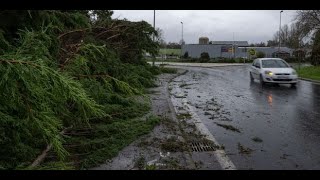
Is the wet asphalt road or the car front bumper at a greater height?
the car front bumper

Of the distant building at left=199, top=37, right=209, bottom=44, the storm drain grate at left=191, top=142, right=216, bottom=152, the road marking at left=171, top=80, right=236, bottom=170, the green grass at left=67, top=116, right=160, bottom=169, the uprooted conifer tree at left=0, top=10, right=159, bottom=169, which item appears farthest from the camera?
the distant building at left=199, top=37, right=209, bottom=44

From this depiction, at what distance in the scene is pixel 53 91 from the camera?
3.32 meters

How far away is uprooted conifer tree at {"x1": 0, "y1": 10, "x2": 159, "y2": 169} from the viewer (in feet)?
10.4

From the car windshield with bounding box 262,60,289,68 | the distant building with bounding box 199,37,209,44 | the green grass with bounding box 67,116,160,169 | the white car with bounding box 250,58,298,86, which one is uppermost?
the distant building with bounding box 199,37,209,44

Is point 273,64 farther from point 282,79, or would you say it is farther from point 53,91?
point 53,91

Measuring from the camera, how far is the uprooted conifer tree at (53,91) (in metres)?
3.16

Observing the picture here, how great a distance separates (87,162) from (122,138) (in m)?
1.63

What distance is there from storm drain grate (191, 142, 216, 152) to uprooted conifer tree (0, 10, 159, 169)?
1.31 m

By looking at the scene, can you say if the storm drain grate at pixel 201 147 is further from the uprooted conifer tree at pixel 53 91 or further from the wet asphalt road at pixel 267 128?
the uprooted conifer tree at pixel 53 91

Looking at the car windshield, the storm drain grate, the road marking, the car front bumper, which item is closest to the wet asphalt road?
the road marking

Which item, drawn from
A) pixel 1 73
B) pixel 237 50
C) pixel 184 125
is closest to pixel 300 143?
pixel 184 125

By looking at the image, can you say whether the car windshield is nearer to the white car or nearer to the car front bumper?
the white car
